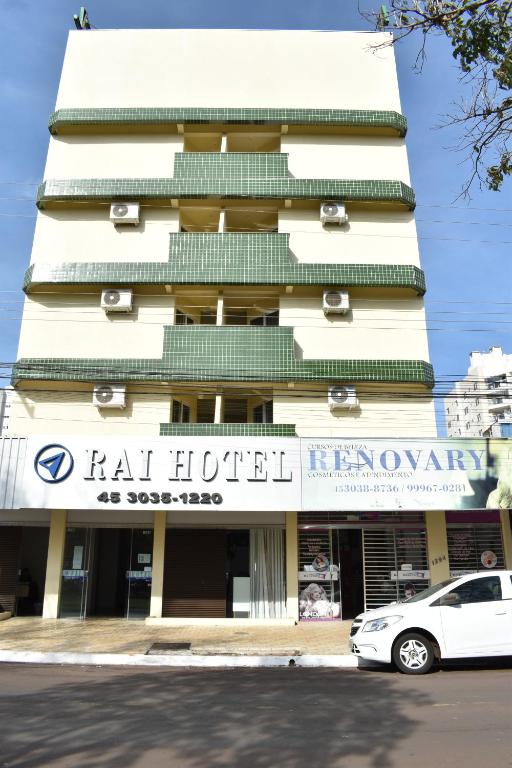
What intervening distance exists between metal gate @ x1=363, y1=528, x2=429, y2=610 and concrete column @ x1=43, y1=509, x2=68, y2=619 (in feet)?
27.8

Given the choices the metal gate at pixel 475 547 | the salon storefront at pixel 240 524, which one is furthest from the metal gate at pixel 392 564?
the metal gate at pixel 475 547

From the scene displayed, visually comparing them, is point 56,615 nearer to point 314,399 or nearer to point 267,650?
point 267,650

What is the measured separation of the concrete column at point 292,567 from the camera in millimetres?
16219

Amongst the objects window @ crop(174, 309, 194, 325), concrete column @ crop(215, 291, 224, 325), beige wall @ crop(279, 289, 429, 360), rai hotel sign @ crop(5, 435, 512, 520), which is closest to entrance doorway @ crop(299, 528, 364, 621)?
rai hotel sign @ crop(5, 435, 512, 520)

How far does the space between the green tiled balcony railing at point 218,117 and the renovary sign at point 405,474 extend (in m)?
11.0

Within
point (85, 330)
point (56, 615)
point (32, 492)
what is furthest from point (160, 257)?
point (56, 615)

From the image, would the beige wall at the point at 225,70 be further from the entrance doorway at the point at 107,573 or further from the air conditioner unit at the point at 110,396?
the entrance doorway at the point at 107,573

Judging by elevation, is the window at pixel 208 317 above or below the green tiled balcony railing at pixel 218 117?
below

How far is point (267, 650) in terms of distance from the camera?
12.1 m

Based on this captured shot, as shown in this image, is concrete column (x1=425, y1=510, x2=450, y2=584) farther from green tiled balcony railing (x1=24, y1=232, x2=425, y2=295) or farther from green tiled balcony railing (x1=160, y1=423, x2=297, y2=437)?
green tiled balcony railing (x1=24, y1=232, x2=425, y2=295)

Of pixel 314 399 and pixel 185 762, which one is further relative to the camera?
pixel 314 399

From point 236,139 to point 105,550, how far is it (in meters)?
14.4

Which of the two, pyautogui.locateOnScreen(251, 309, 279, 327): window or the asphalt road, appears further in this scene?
pyautogui.locateOnScreen(251, 309, 279, 327): window

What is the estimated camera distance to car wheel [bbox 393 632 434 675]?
30.5 ft
